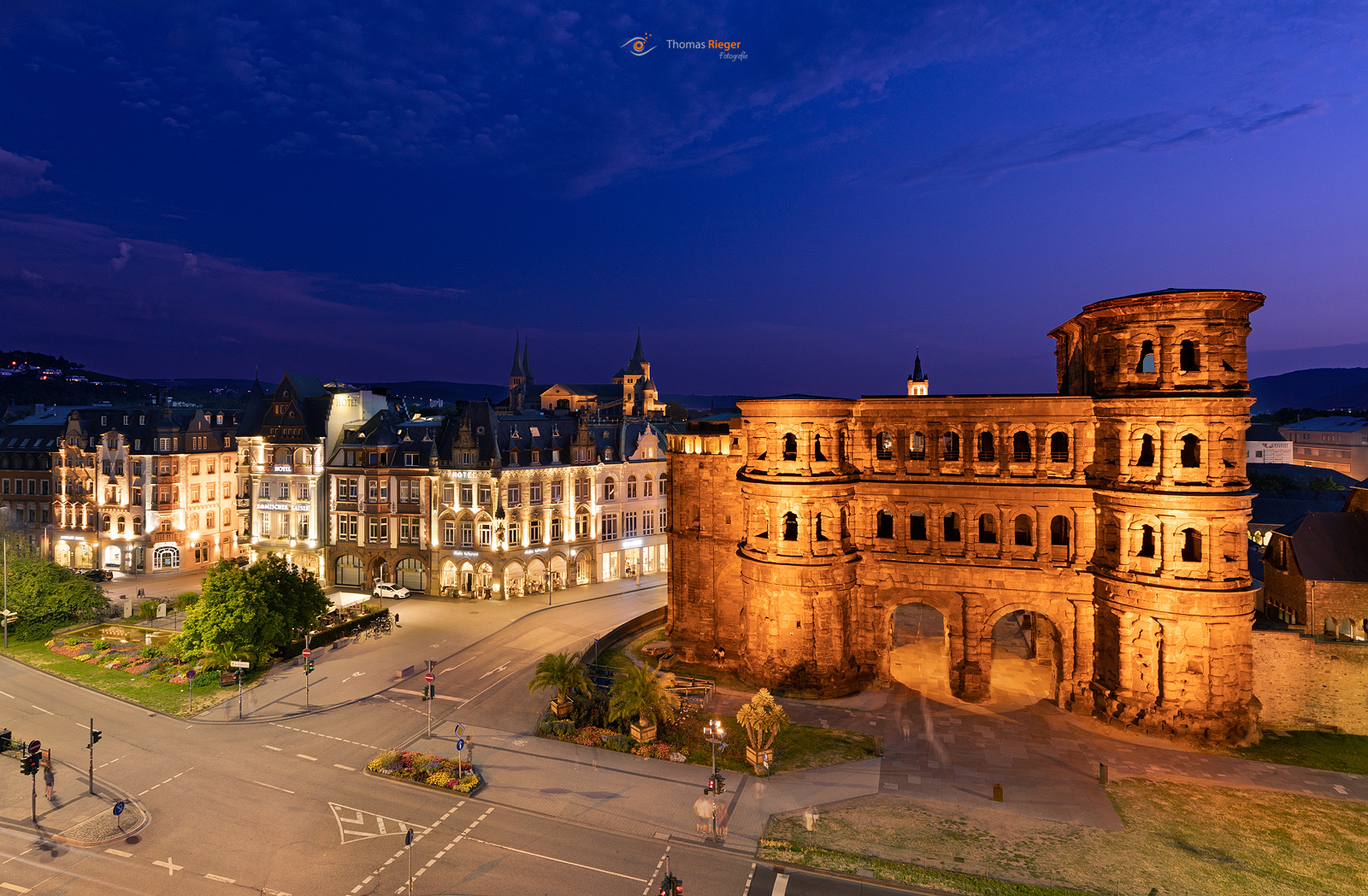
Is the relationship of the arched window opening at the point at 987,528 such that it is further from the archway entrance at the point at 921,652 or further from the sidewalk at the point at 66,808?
the sidewalk at the point at 66,808

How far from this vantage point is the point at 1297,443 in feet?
393

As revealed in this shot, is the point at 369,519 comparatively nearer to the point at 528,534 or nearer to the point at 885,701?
the point at 528,534

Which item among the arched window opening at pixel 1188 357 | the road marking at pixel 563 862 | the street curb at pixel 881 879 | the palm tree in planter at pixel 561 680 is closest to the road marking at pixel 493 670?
the palm tree in planter at pixel 561 680

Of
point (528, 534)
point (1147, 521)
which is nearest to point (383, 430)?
point (528, 534)

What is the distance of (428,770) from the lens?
32781mm

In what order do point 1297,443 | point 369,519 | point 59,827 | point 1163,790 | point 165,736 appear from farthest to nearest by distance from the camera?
point 1297,443
point 369,519
point 165,736
point 1163,790
point 59,827

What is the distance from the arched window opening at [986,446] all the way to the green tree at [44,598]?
7127cm

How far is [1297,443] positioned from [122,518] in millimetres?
178368

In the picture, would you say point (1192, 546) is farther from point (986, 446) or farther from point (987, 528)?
point (986, 446)

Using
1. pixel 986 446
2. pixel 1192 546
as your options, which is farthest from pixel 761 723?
pixel 1192 546

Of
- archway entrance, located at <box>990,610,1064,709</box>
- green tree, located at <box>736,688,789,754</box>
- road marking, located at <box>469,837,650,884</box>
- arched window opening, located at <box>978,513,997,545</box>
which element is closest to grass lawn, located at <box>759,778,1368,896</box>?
green tree, located at <box>736,688,789,754</box>

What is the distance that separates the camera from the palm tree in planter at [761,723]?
33.1 m

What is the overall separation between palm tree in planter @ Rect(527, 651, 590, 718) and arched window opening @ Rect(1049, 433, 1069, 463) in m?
31.4

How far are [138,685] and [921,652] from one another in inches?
2153
